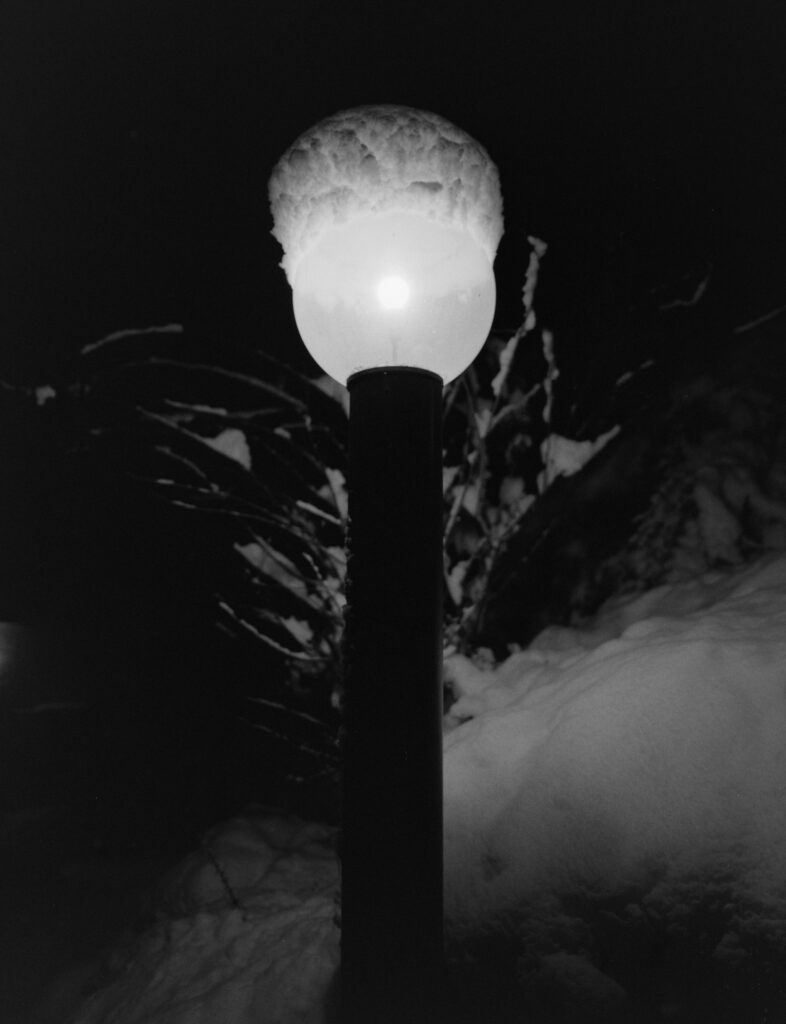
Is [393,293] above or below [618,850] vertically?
above

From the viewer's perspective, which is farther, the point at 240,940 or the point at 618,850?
the point at 240,940

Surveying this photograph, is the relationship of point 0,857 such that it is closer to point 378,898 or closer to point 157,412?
point 157,412

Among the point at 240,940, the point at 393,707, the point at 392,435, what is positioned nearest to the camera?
the point at 393,707

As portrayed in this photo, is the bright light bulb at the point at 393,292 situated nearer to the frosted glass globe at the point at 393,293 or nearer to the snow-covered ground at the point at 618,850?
the frosted glass globe at the point at 393,293

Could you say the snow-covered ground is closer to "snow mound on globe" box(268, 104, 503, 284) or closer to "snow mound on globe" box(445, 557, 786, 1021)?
"snow mound on globe" box(445, 557, 786, 1021)

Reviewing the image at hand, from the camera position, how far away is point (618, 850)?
6.49ft

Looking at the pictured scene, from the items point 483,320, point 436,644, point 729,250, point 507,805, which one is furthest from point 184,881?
point 729,250

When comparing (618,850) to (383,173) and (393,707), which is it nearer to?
(393,707)

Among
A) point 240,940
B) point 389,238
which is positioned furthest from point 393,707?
point 240,940

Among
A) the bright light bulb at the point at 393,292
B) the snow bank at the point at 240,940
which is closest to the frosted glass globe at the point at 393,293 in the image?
the bright light bulb at the point at 393,292

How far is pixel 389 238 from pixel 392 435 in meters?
0.53

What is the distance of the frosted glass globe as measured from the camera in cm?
193

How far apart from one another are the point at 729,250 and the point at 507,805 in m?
3.24

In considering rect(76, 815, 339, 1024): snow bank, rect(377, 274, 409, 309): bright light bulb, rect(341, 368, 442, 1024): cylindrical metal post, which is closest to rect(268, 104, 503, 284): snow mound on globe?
rect(377, 274, 409, 309): bright light bulb
